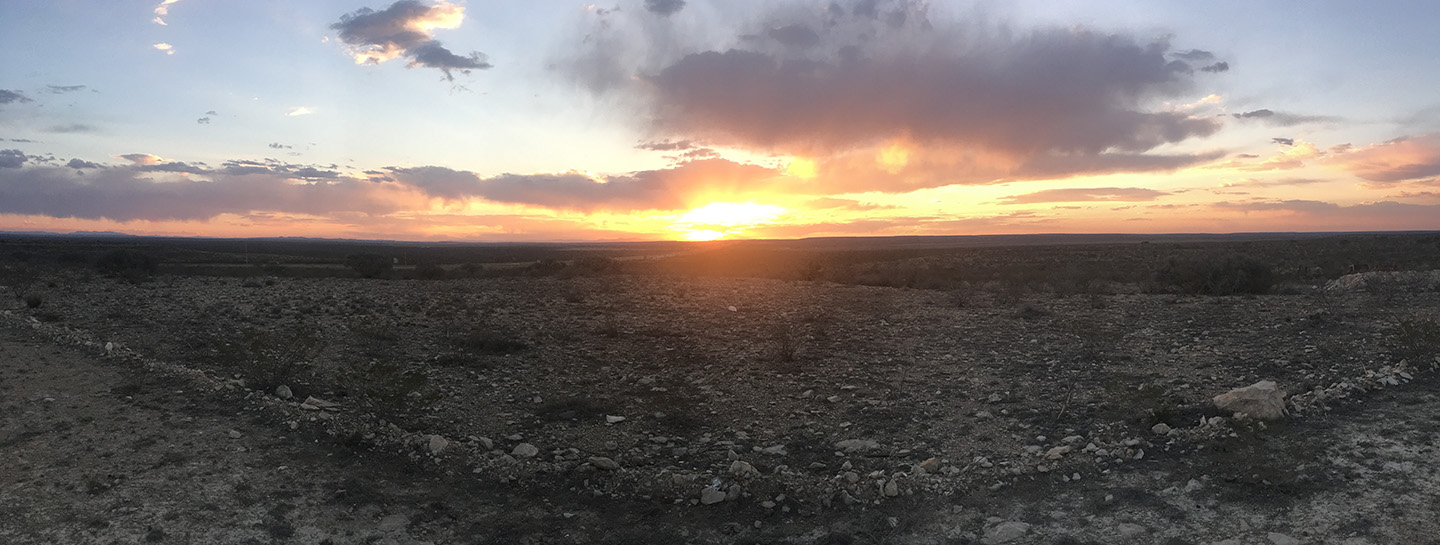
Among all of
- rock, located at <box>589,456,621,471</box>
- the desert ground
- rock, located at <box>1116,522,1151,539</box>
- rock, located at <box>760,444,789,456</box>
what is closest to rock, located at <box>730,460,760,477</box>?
the desert ground

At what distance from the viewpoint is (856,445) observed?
739cm

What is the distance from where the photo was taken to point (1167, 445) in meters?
6.71

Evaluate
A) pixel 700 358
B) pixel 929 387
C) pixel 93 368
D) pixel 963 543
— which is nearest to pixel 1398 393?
pixel 929 387

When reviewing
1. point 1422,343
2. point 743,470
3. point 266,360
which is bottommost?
point 743,470

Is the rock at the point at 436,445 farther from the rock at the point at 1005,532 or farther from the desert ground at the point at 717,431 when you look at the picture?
the rock at the point at 1005,532

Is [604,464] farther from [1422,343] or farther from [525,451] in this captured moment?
Answer: [1422,343]

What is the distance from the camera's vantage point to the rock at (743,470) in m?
6.52

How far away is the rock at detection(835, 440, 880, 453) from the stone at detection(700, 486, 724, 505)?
170 cm

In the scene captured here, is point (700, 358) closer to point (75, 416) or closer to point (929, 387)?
point (929, 387)

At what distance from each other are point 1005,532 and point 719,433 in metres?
3.56

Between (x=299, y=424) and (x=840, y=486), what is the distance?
18.7 feet

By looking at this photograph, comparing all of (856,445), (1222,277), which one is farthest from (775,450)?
(1222,277)

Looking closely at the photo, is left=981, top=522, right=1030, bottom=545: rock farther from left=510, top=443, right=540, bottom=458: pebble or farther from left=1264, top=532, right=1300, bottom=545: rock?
left=510, top=443, right=540, bottom=458: pebble

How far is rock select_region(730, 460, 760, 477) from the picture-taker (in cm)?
652
